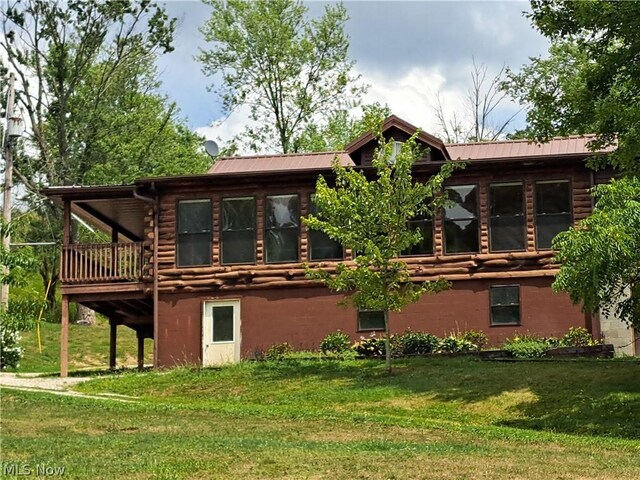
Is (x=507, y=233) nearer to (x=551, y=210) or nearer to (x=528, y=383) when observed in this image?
(x=551, y=210)

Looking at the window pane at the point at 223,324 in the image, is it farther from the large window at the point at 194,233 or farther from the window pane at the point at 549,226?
the window pane at the point at 549,226

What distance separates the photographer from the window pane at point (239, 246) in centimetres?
2958

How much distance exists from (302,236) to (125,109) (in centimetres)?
2379

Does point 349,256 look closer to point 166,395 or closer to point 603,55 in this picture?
point 166,395

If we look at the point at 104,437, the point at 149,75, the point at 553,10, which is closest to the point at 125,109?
the point at 149,75

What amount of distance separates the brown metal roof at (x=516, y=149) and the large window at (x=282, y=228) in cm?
501

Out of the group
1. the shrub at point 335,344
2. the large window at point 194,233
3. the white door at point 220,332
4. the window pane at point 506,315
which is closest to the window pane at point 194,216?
the large window at point 194,233

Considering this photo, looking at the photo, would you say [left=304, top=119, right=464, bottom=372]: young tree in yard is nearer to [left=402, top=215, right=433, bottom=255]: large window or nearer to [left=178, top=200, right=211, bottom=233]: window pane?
[left=402, top=215, right=433, bottom=255]: large window

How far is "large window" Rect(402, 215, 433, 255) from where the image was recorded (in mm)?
29109

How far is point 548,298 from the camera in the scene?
1104 inches

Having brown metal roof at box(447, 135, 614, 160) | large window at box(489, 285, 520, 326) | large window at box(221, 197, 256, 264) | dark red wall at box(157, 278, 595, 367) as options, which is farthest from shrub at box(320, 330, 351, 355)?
brown metal roof at box(447, 135, 614, 160)

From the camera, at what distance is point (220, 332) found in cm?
2923

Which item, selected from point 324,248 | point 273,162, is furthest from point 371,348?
point 273,162

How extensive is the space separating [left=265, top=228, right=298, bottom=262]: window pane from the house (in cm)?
3
